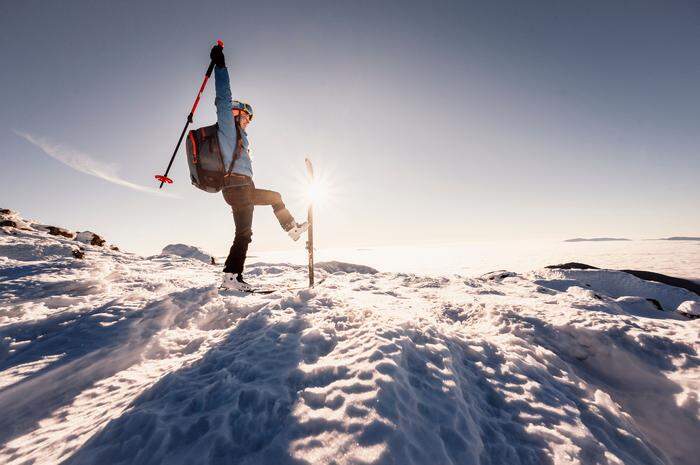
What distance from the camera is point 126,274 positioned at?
5.11m

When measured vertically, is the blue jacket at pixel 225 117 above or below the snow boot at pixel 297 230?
above

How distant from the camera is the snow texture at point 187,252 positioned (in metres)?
12.2

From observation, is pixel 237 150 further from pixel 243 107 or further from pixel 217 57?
pixel 217 57

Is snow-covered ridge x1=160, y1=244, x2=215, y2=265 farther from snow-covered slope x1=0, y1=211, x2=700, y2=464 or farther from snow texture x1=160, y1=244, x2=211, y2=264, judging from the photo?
snow-covered slope x1=0, y1=211, x2=700, y2=464

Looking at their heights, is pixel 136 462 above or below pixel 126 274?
below

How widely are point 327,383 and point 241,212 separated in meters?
3.62

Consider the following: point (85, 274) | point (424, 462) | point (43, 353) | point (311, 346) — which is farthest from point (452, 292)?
point (85, 274)

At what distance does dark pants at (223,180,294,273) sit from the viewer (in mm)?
4602

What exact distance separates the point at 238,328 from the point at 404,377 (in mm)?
1688

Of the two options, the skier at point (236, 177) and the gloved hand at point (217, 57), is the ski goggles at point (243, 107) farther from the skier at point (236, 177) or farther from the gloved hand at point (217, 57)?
the gloved hand at point (217, 57)

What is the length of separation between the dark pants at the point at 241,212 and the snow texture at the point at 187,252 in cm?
835

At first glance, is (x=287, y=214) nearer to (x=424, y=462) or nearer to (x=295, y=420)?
(x=295, y=420)

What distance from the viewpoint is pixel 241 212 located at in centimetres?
470

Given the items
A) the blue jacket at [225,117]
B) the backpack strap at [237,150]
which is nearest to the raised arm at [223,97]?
the blue jacket at [225,117]
